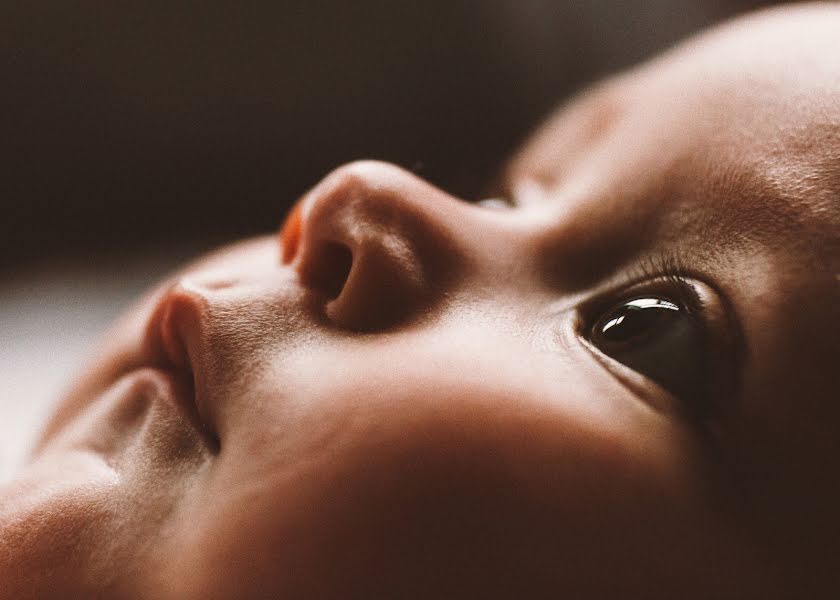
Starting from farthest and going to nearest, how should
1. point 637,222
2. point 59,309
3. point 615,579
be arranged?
point 59,309 → point 637,222 → point 615,579

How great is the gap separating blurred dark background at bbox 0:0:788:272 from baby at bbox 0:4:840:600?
1.75 feet

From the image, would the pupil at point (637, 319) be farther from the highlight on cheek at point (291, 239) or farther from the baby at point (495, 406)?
the highlight on cheek at point (291, 239)

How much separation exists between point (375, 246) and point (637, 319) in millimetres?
150

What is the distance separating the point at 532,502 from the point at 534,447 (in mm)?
27

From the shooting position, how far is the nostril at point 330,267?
547 mm

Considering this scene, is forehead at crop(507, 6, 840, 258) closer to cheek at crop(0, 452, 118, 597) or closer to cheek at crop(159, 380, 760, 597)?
cheek at crop(159, 380, 760, 597)

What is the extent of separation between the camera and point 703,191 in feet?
1.75

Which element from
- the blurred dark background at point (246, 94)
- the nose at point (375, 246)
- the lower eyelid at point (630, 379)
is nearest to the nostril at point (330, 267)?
the nose at point (375, 246)

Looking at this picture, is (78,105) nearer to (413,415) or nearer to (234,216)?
(234,216)

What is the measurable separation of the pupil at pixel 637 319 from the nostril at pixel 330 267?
0.15m

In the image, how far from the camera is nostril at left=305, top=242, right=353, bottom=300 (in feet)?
1.80

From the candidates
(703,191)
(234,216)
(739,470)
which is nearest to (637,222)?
(703,191)

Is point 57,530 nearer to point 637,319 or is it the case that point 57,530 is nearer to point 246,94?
point 637,319

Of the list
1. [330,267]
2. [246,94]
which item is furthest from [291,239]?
[246,94]
